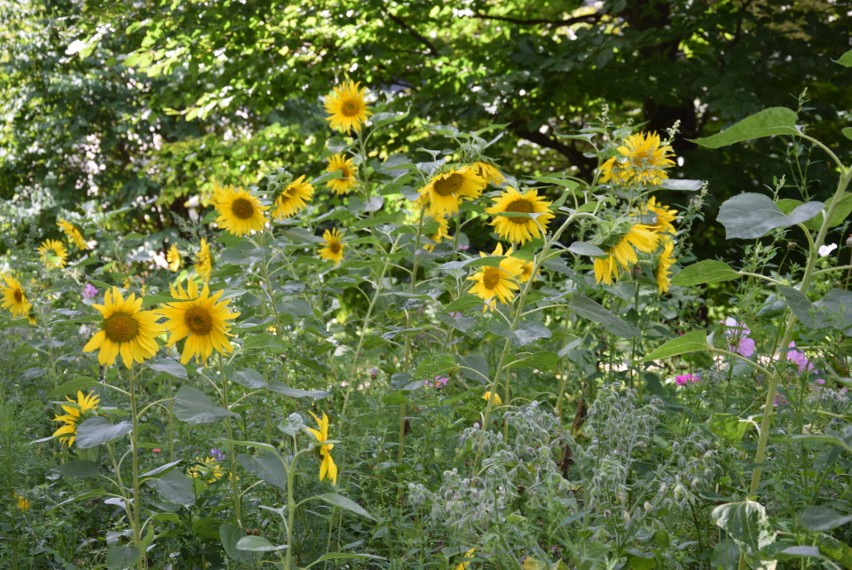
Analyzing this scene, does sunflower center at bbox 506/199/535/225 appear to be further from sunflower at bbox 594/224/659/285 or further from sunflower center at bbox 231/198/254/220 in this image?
sunflower center at bbox 231/198/254/220

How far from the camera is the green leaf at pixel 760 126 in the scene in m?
1.47

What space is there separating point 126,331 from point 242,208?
2.32ft

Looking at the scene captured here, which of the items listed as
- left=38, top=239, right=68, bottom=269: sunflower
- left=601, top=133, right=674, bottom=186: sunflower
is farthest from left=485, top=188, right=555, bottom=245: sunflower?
left=38, top=239, right=68, bottom=269: sunflower

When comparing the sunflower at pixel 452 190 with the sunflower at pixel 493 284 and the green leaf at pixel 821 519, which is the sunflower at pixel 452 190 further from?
the green leaf at pixel 821 519

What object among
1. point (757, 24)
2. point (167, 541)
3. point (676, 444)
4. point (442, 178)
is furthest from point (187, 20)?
point (676, 444)

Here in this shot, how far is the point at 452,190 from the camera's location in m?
2.56

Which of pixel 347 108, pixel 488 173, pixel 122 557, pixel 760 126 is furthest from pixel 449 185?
pixel 122 557

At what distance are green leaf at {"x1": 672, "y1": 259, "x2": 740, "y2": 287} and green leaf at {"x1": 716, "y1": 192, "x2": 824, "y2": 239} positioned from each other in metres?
0.12

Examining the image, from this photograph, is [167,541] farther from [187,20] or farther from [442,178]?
[187,20]

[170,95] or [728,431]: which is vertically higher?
[728,431]

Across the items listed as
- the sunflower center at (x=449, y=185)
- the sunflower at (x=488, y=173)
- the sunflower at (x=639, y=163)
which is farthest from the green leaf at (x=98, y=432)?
the sunflower at (x=639, y=163)

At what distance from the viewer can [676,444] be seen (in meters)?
1.70

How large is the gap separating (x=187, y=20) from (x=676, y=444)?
542cm

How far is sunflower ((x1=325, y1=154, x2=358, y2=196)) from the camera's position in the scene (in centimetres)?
318
